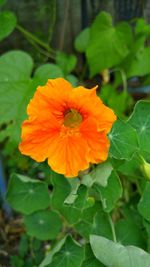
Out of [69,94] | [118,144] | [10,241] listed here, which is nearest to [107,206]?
[118,144]

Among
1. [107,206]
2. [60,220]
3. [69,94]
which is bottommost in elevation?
[60,220]

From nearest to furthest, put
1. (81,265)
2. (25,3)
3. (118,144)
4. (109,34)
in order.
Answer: (118,144) < (81,265) < (109,34) < (25,3)

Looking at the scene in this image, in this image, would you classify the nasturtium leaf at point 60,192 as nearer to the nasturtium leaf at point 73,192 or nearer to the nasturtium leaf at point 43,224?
the nasturtium leaf at point 73,192

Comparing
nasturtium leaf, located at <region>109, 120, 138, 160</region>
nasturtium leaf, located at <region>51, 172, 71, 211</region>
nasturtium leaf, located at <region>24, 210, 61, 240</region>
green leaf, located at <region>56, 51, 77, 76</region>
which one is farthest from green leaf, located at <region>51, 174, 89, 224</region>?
green leaf, located at <region>56, 51, 77, 76</region>

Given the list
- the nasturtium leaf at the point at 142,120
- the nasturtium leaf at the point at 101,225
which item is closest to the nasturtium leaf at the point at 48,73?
the nasturtium leaf at the point at 142,120

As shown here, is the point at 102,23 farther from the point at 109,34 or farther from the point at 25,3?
the point at 25,3
